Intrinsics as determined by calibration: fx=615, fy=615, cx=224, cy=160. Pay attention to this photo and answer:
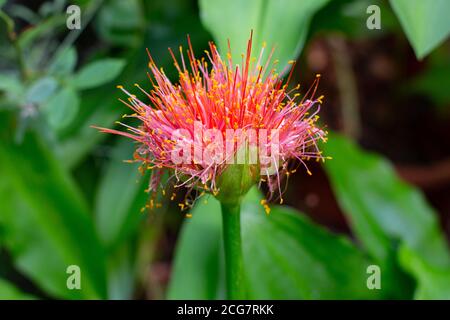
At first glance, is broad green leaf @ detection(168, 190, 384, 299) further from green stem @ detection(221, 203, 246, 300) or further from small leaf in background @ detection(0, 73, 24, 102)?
small leaf in background @ detection(0, 73, 24, 102)

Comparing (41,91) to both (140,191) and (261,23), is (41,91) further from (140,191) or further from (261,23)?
(261,23)

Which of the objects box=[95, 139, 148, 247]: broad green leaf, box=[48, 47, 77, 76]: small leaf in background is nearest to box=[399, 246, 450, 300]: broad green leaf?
box=[95, 139, 148, 247]: broad green leaf

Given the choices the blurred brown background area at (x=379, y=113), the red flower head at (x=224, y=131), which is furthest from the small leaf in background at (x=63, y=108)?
the blurred brown background area at (x=379, y=113)

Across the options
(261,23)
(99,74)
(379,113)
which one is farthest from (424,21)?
(379,113)

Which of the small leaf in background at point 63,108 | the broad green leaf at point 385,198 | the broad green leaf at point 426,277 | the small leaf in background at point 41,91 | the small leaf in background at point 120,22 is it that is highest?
the small leaf in background at point 120,22

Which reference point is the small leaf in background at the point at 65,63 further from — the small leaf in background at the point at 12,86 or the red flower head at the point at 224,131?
the red flower head at the point at 224,131

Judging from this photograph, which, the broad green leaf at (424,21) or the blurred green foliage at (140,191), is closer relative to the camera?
→ the broad green leaf at (424,21)

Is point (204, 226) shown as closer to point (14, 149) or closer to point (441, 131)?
point (14, 149)
